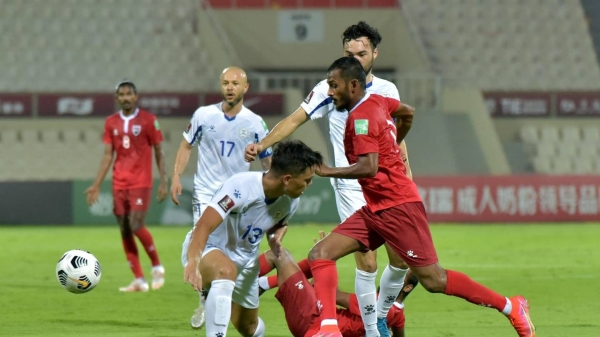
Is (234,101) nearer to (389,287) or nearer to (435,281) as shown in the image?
(389,287)

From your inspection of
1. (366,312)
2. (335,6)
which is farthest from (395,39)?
(366,312)

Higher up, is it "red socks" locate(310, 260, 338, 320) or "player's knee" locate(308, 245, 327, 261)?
Result: "player's knee" locate(308, 245, 327, 261)

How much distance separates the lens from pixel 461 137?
25.2m

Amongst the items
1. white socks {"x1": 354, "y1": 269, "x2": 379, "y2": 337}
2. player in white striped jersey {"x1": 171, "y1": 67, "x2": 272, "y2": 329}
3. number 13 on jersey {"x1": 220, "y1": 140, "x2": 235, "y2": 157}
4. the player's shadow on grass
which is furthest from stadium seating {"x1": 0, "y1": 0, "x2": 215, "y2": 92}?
white socks {"x1": 354, "y1": 269, "x2": 379, "y2": 337}

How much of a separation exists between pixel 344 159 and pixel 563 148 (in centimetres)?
1920

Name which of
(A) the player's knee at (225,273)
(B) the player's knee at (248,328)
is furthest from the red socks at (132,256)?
(A) the player's knee at (225,273)

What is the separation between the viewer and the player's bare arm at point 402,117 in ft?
24.0

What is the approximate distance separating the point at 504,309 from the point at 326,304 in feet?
4.12

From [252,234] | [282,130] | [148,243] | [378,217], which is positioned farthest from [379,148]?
[148,243]

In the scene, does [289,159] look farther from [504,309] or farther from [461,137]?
[461,137]

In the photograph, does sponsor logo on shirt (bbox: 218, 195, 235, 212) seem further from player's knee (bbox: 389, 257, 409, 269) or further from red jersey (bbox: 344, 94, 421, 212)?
player's knee (bbox: 389, 257, 409, 269)

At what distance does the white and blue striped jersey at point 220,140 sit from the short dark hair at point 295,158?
2.87 metres

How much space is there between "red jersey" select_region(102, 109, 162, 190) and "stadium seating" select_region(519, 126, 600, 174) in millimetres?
15565

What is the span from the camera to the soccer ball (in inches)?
344
